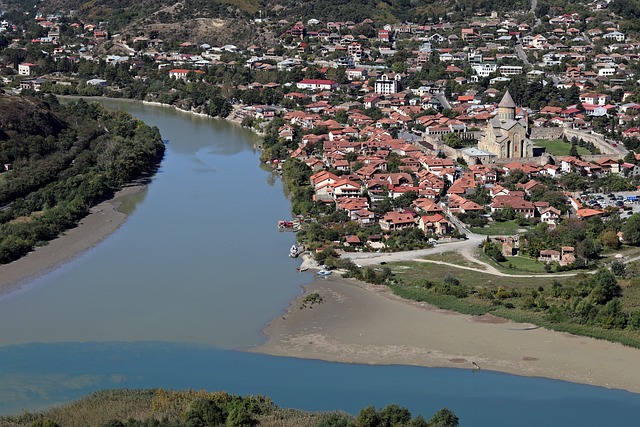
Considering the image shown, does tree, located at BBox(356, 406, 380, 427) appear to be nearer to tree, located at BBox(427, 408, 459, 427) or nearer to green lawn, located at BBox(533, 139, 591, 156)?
tree, located at BBox(427, 408, 459, 427)

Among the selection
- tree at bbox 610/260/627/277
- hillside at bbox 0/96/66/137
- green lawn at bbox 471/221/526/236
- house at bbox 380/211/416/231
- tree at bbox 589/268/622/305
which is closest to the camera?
tree at bbox 589/268/622/305

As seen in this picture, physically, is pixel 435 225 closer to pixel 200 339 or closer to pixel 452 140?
pixel 200 339

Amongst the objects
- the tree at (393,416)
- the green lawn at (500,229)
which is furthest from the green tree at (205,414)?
the green lawn at (500,229)

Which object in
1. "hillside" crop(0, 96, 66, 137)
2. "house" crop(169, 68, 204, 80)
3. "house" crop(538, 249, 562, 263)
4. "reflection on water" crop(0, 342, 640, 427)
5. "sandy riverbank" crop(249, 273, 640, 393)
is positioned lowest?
"reflection on water" crop(0, 342, 640, 427)

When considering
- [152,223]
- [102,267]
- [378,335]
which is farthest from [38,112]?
[378,335]

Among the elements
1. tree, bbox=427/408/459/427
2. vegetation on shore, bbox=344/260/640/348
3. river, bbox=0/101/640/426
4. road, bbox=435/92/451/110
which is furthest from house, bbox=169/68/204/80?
tree, bbox=427/408/459/427

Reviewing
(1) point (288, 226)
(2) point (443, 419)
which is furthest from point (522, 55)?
(2) point (443, 419)
